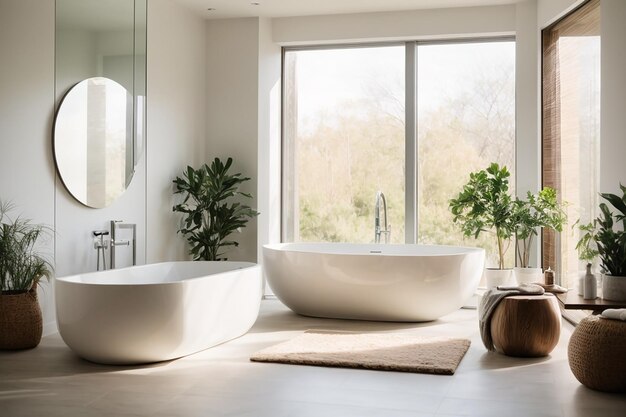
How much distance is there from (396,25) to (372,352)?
11.8ft

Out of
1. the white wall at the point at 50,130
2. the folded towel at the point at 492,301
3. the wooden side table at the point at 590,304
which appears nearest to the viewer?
the wooden side table at the point at 590,304

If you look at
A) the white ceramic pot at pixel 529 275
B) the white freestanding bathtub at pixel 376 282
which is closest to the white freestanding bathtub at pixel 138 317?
the white freestanding bathtub at pixel 376 282

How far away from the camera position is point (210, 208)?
6.75 meters

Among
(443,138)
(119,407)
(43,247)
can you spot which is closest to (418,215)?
(443,138)

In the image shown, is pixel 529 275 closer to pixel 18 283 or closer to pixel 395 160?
pixel 395 160

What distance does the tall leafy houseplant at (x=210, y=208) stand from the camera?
22.0ft

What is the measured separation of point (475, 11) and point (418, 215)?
200 centimetres

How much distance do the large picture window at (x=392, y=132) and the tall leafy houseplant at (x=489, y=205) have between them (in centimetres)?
43

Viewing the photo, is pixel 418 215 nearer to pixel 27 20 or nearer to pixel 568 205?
pixel 568 205

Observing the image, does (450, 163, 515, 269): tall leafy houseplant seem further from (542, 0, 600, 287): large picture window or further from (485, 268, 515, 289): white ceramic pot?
(542, 0, 600, 287): large picture window

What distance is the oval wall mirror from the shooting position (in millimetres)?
5230

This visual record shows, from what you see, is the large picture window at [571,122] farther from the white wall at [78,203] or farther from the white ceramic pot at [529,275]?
the white wall at [78,203]

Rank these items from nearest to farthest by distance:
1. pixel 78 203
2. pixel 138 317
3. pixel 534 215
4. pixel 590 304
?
pixel 138 317 → pixel 590 304 → pixel 78 203 → pixel 534 215

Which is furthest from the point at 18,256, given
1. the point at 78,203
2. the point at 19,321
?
the point at 78,203
